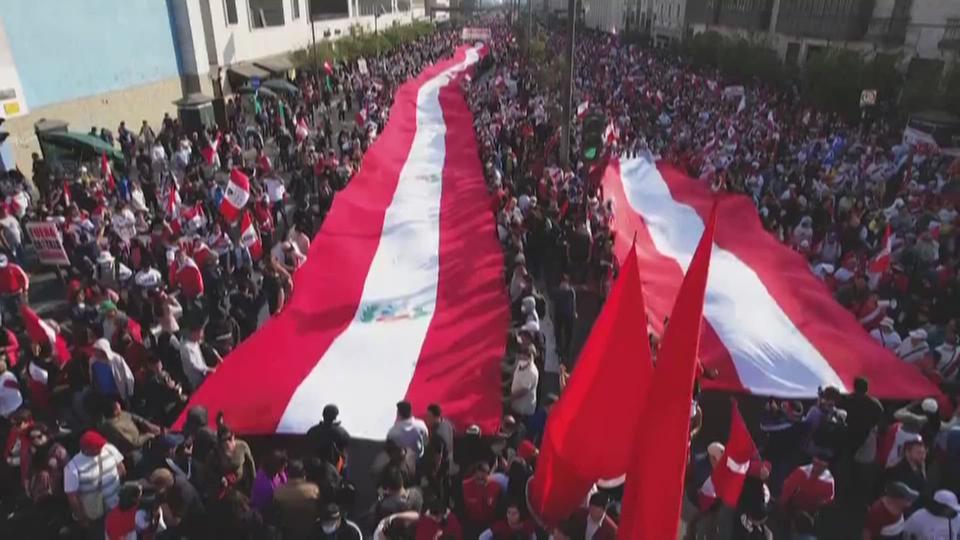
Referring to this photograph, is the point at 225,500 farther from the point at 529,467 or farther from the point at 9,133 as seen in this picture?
the point at 9,133

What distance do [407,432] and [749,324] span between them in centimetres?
415

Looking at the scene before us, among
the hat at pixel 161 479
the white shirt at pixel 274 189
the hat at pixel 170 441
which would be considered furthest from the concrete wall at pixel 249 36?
the hat at pixel 161 479

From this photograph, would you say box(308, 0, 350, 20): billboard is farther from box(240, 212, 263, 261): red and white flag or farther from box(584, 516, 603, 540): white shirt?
box(584, 516, 603, 540): white shirt

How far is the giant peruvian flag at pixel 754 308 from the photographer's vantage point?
21.2 ft

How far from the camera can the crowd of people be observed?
4664 millimetres

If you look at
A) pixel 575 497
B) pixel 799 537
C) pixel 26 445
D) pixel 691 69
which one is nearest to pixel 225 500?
pixel 26 445

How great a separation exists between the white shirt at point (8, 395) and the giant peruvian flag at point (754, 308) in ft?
20.1

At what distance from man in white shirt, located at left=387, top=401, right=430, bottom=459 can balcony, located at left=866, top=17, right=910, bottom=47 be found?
2302 centimetres

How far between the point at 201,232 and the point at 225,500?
6.42 metres

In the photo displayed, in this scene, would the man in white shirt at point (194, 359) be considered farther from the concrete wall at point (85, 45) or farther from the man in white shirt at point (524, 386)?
the concrete wall at point (85, 45)

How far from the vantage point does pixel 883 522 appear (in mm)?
4586

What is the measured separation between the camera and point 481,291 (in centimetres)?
862

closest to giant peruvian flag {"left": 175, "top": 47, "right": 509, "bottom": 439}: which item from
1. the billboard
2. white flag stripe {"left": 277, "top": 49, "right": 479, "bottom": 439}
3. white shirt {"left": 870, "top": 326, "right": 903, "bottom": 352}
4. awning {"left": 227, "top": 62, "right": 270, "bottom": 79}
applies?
white flag stripe {"left": 277, "top": 49, "right": 479, "bottom": 439}

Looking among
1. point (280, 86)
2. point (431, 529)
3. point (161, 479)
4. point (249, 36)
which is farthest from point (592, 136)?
point (249, 36)
